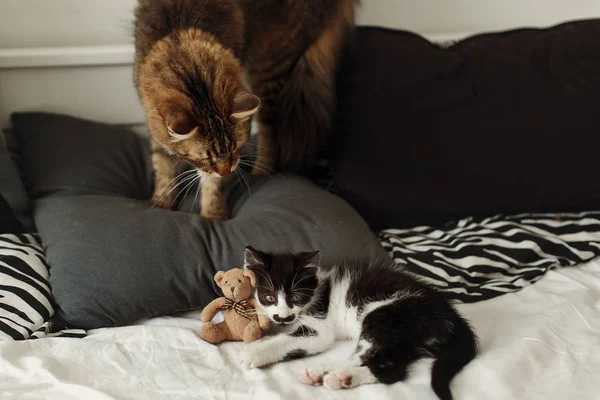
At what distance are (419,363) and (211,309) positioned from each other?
46 cm

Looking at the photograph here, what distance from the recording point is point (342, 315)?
1202 mm

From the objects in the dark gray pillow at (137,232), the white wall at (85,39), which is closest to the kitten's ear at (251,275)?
the dark gray pillow at (137,232)

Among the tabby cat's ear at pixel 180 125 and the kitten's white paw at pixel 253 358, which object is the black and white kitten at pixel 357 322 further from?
the tabby cat's ear at pixel 180 125

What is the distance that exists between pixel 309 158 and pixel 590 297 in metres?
A: 0.84

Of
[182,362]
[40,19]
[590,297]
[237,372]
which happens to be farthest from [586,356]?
[40,19]

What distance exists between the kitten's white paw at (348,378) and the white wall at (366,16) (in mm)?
1329

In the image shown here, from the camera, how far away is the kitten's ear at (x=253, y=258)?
3.86 ft

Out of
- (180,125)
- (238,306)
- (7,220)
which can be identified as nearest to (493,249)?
(238,306)

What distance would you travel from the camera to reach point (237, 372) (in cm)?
108

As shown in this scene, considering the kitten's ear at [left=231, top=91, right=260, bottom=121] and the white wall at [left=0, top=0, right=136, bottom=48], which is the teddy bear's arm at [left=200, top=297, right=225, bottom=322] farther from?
the white wall at [left=0, top=0, right=136, bottom=48]

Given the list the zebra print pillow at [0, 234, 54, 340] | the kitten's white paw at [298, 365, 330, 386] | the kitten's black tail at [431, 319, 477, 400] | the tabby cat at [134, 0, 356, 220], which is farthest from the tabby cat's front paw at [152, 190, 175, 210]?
the kitten's black tail at [431, 319, 477, 400]

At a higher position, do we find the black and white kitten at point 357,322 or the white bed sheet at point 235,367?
the black and white kitten at point 357,322

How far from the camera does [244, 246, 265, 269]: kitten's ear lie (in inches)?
46.3

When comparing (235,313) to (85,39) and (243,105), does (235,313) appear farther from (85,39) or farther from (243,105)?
(85,39)
